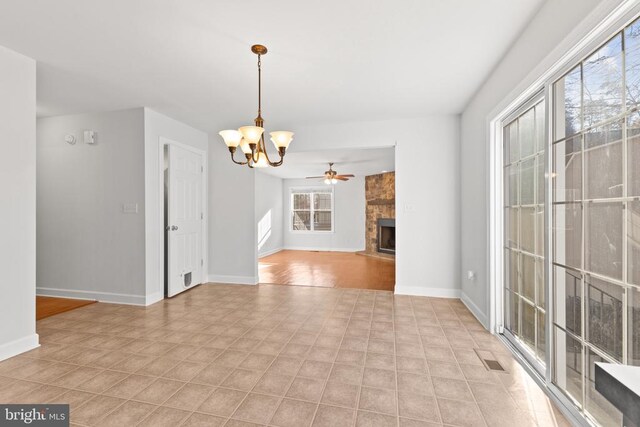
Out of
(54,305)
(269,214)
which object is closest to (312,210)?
(269,214)

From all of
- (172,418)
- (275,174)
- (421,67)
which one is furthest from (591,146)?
(275,174)

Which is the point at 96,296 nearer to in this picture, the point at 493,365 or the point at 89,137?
the point at 89,137

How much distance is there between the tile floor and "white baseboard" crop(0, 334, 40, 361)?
78 mm

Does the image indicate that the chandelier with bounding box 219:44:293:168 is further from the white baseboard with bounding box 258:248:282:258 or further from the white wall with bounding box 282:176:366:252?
the white wall with bounding box 282:176:366:252

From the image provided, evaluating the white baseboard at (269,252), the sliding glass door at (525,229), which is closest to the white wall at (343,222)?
the white baseboard at (269,252)

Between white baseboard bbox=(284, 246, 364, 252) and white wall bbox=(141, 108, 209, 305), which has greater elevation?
white wall bbox=(141, 108, 209, 305)

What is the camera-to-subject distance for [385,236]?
7.85 meters

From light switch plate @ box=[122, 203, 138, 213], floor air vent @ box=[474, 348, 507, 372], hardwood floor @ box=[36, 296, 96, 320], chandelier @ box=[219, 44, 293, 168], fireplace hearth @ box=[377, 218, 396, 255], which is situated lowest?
floor air vent @ box=[474, 348, 507, 372]

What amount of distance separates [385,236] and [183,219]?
5.29 metres

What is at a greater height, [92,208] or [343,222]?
[92,208]

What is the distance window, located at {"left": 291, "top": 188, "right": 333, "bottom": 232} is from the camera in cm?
905

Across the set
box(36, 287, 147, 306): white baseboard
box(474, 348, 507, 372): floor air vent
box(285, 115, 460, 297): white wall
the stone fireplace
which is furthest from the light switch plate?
the stone fireplace

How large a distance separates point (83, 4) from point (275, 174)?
6462 millimetres

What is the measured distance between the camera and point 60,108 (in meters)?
3.63
